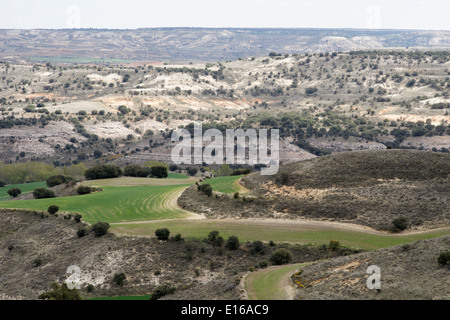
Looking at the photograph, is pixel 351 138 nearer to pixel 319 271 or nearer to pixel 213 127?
pixel 213 127

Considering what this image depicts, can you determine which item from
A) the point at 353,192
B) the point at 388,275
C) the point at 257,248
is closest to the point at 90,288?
the point at 257,248

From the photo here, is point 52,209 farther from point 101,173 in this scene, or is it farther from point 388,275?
point 388,275

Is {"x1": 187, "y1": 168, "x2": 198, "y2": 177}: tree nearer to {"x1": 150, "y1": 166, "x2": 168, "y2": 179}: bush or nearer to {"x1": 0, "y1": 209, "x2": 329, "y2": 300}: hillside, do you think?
{"x1": 150, "y1": 166, "x2": 168, "y2": 179}: bush

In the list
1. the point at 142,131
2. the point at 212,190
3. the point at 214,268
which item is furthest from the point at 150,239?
the point at 142,131

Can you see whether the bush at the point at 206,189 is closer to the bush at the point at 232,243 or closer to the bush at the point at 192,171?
the bush at the point at 232,243

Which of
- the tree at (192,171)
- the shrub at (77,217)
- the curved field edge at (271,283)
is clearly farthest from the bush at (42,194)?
the curved field edge at (271,283)

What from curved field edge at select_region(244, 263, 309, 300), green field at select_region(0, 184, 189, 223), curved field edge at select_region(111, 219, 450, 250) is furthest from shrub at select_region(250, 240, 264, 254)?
green field at select_region(0, 184, 189, 223)
